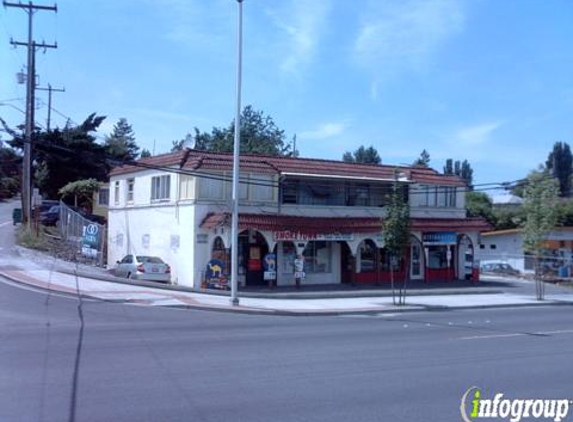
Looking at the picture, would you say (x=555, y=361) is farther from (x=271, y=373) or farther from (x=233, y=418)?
(x=233, y=418)

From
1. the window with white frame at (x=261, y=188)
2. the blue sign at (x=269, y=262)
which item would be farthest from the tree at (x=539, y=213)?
the window with white frame at (x=261, y=188)

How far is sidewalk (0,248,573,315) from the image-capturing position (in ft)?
77.4

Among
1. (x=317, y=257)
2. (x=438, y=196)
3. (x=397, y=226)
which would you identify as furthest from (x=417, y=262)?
(x=397, y=226)

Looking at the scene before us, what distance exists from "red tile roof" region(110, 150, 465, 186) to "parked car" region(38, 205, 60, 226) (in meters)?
10.1

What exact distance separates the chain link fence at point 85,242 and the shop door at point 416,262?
17.4 metres

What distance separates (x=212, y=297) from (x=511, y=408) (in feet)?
62.7

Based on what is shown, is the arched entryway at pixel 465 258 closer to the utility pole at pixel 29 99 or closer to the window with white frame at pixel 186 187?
the window with white frame at pixel 186 187

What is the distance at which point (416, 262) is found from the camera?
39.6 metres

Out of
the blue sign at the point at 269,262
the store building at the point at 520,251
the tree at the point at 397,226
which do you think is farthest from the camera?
the store building at the point at 520,251

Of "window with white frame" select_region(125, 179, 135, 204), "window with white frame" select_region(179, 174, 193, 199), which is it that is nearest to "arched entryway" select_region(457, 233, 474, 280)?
"window with white frame" select_region(179, 174, 193, 199)

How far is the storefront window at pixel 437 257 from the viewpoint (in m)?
39.9

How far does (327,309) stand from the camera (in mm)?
24062

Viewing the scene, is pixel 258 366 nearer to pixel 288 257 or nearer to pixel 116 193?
pixel 288 257

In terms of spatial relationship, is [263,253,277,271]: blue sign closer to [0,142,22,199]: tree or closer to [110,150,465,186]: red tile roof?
[110,150,465,186]: red tile roof
